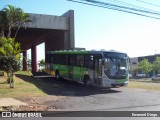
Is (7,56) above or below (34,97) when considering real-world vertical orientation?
above

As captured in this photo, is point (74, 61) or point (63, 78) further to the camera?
point (63, 78)

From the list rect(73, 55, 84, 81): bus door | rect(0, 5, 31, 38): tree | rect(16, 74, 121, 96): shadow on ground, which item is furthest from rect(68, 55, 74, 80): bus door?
rect(0, 5, 31, 38): tree

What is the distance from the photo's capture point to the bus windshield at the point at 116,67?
76.5 ft

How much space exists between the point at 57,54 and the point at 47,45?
21538 mm

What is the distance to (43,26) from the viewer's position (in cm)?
3897

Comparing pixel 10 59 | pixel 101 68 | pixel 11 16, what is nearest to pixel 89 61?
pixel 101 68

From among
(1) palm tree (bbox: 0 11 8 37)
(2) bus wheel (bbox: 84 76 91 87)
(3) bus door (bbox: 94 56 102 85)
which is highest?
(1) palm tree (bbox: 0 11 8 37)

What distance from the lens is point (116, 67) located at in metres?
23.8

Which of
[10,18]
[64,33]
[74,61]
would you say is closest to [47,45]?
[64,33]

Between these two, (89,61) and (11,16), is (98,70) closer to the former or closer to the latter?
(89,61)

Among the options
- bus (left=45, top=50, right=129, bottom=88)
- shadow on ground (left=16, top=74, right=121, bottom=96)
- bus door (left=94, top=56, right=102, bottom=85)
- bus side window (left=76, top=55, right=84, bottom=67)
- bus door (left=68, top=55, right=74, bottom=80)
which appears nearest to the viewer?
shadow on ground (left=16, top=74, right=121, bottom=96)

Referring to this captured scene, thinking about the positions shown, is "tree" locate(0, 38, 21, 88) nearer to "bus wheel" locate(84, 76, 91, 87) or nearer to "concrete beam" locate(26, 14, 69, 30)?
"bus wheel" locate(84, 76, 91, 87)

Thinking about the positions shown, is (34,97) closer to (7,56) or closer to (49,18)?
(7,56)

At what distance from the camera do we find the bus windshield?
23.3m
